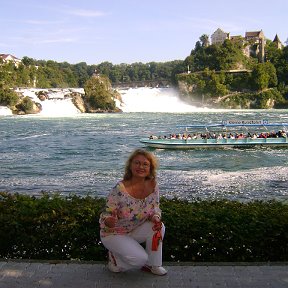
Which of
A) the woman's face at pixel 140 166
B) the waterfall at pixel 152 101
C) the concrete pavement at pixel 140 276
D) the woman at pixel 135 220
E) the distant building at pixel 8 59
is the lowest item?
the waterfall at pixel 152 101

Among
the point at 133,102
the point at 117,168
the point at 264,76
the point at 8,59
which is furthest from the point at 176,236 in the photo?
the point at 8,59

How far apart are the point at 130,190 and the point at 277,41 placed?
158 metres

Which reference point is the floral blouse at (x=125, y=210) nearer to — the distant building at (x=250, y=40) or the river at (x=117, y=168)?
the river at (x=117, y=168)

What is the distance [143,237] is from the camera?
203 inches

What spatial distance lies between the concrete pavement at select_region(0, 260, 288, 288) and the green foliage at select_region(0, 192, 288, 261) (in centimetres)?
36

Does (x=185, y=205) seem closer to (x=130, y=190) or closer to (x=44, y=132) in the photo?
(x=130, y=190)

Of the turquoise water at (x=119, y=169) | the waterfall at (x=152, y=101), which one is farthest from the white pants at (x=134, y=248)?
the waterfall at (x=152, y=101)

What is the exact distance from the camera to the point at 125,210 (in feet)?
16.7

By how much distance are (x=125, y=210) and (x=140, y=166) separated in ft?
1.67

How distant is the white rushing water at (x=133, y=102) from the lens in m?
88.1

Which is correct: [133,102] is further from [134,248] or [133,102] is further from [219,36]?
[134,248]

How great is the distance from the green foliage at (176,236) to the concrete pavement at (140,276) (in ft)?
1.18

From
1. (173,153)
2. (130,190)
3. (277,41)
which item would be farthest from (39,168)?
(277,41)

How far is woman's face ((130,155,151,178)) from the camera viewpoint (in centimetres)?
512
